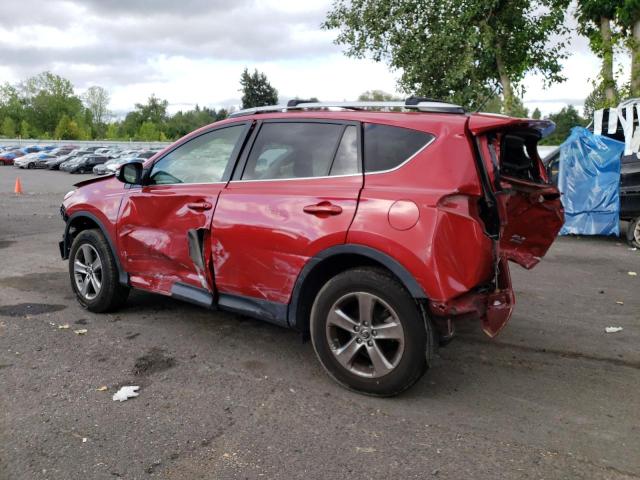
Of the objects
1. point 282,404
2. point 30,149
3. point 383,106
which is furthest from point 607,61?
point 30,149

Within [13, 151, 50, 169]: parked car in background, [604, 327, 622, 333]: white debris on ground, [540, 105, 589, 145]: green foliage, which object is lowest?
[604, 327, 622, 333]: white debris on ground

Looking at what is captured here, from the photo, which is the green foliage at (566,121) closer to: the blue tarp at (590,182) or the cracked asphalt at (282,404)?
the blue tarp at (590,182)

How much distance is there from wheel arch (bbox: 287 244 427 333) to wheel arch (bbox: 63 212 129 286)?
78.1 inches

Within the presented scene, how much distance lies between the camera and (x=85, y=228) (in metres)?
5.61

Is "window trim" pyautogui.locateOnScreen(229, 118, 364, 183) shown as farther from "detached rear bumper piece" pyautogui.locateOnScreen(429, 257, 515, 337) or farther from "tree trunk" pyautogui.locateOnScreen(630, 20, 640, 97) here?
"tree trunk" pyautogui.locateOnScreen(630, 20, 640, 97)

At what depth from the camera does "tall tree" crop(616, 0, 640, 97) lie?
1432 centimetres

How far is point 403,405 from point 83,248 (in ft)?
11.4

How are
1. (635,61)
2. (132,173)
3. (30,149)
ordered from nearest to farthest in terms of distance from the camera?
1. (132,173)
2. (635,61)
3. (30,149)

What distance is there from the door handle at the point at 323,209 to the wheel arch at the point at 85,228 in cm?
220

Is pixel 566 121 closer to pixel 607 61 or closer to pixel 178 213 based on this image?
pixel 607 61

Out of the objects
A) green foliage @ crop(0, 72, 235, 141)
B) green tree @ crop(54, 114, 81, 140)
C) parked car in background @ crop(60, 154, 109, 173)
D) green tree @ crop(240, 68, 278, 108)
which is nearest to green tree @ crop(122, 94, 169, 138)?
green foliage @ crop(0, 72, 235, 141)

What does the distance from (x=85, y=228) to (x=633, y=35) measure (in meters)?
15.1

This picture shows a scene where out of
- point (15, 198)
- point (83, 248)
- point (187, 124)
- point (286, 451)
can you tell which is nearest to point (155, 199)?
point (83, 248)

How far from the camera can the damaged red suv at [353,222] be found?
338 centimetres
